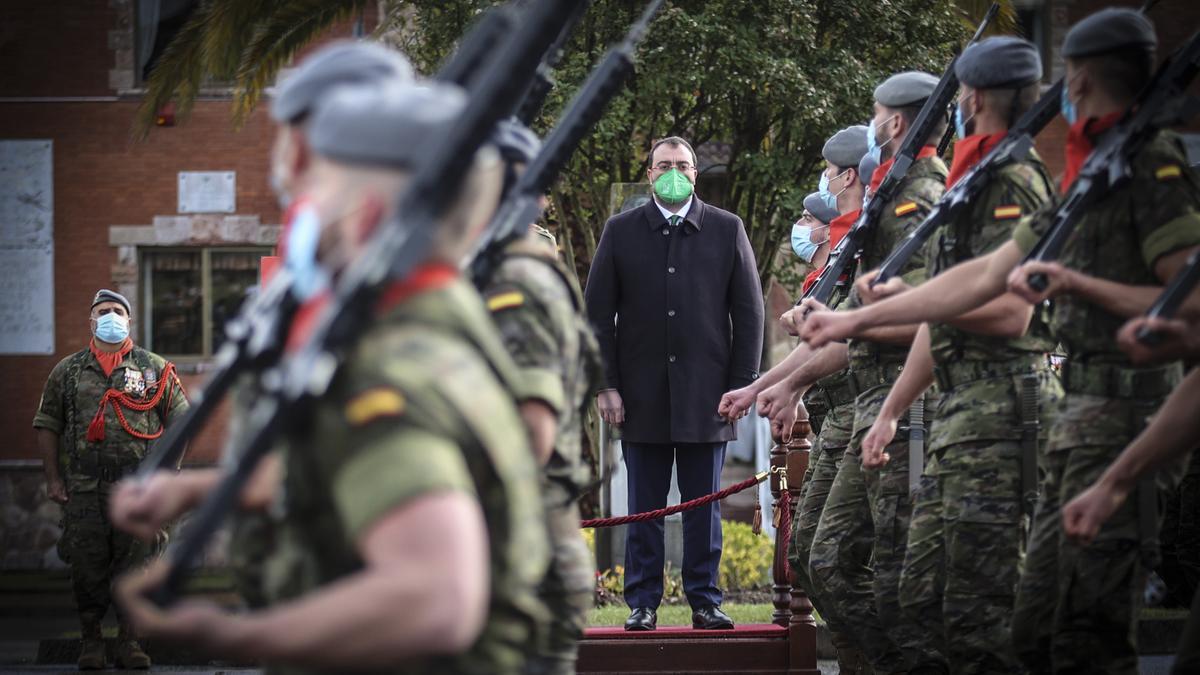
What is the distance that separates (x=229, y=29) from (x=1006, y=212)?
10241 millimetres

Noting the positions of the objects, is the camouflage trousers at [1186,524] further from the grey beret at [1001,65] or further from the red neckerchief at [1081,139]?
the red neckerchief at [1081,139]

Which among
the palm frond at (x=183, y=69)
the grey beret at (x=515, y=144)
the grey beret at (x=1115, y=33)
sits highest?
the palm frond at (x=183, y=69)

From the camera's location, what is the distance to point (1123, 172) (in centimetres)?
452

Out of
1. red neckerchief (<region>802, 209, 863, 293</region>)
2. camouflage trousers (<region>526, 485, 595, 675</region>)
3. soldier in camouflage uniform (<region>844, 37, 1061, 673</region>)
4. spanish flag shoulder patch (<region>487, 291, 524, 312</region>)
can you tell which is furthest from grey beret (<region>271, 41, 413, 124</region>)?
red neckerchief (<region>802, 209, 863, 293</region>)

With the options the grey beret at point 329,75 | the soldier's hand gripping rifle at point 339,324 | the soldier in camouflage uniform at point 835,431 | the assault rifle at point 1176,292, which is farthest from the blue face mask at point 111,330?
the soldier's hand gripping rifle at point 339,324

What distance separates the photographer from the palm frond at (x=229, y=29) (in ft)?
46.8

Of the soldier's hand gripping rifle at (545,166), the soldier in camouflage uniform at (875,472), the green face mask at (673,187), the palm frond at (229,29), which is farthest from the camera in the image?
the palm frond at (229,29)

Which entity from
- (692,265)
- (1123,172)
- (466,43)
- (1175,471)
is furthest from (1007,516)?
(692,265)

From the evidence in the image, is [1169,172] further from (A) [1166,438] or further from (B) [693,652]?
(B) [693,652]

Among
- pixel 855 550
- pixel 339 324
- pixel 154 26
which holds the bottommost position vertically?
pixel 855 550

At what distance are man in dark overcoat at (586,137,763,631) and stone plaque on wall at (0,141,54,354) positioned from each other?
14650 mm

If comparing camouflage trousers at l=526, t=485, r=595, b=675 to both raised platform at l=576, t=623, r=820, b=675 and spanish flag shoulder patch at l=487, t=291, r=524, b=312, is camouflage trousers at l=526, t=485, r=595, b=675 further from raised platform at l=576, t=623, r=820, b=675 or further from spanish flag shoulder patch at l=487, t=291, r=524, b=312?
Answer: raised platform at l=576, t=623, r=820, b=675

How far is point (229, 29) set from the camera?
1432 centimetres

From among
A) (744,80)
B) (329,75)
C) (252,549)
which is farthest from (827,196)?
(252,549)
